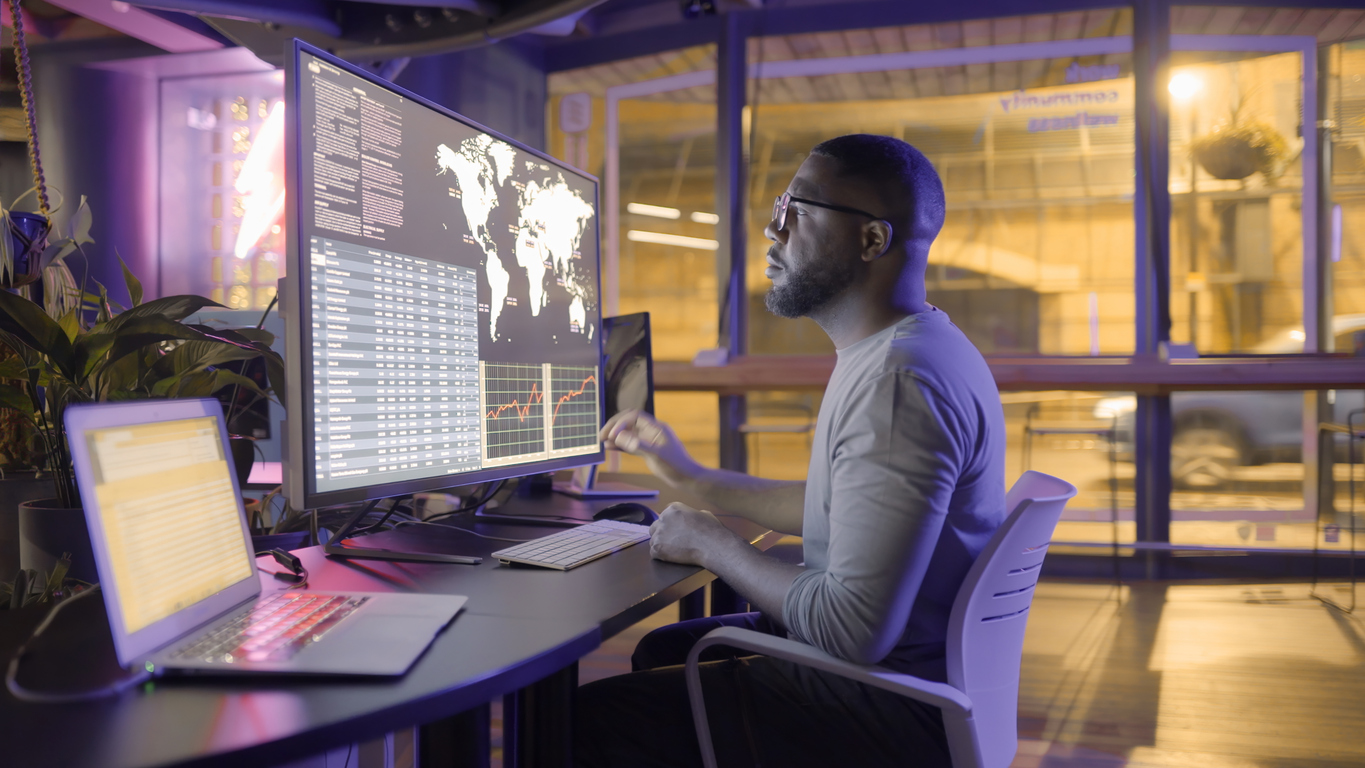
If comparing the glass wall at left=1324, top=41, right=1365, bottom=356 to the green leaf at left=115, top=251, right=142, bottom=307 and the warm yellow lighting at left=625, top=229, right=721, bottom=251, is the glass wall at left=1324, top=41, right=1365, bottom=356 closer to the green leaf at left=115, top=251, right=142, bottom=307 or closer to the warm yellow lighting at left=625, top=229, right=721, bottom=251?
the warm yellow lighting at left=625, top=229, right=721, bottom=251

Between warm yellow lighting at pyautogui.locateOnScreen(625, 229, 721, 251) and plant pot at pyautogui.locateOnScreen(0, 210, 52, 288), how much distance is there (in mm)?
4142

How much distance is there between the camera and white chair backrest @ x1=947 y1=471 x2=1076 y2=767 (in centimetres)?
91

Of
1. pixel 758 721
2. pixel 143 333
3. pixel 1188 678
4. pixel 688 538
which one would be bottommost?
pixel 1188 678

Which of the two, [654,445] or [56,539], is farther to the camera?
[654,445]

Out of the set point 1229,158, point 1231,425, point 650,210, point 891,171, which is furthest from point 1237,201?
point 891,171

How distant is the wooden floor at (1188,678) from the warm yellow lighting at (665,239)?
2.49 m

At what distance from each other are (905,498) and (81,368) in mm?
987

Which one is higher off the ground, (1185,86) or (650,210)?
(1185,86)

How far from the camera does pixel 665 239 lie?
17.6ft

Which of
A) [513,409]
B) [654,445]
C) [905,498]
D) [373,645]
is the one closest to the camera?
[373,645]

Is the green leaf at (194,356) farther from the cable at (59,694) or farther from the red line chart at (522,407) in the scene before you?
the cable at (59,694)

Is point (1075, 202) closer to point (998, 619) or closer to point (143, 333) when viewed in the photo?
point (998, 619)

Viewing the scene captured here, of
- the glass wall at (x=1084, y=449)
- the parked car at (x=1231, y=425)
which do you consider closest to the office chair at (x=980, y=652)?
the glass wall at (x=1084, y=449)

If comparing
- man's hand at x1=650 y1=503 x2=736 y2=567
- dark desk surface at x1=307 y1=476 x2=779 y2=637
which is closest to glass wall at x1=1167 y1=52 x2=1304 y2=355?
man's hand at x1=650 y1=503 x2=736 y2=567
